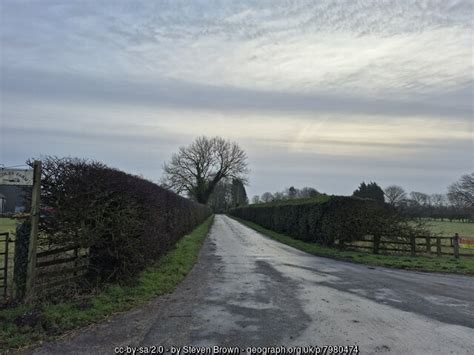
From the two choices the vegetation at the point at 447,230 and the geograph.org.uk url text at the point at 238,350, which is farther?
the vegetation at the point at 447,230

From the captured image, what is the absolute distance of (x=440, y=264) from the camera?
14.1m

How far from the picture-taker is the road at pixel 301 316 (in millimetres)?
5172

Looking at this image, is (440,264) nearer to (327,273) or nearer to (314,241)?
(327,273)

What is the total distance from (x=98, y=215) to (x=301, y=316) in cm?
424

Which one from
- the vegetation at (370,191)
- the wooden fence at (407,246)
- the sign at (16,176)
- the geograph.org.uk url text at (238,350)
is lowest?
the geograph.org.uk url text at (238,350)

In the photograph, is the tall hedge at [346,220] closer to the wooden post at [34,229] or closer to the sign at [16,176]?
the wooden post at [34,229]

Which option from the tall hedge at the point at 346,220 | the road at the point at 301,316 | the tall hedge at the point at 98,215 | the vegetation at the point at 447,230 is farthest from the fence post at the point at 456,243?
the tall hedge at the point at 98,215

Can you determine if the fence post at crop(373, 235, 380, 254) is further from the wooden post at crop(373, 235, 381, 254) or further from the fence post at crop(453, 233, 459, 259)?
the fence post at crop(453, 233, 459, 259)

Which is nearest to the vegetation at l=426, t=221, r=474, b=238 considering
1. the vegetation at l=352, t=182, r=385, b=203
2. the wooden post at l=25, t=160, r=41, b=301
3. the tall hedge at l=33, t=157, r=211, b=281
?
the vegetation at l=352, t=182, r=385, b=203

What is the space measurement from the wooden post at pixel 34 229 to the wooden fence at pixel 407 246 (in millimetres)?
15269

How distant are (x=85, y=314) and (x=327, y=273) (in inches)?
291

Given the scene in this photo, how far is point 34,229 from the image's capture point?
673cm

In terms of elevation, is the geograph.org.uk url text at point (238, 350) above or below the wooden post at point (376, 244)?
below

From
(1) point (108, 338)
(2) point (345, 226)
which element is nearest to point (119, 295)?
(1) point (108, 338)
